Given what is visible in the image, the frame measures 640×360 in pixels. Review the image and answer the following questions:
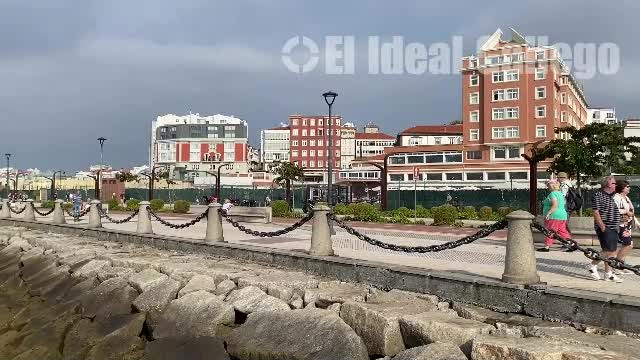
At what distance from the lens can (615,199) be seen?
9172 mm

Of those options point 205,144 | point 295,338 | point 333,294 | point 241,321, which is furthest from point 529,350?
point 205,144

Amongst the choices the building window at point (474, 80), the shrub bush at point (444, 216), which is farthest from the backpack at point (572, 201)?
the building window at point (474, 80)

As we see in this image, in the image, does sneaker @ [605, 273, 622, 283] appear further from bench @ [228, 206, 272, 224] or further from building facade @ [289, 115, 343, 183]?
building facade @ [289, 115, 343, 183]

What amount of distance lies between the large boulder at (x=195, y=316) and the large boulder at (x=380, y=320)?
2.15 m

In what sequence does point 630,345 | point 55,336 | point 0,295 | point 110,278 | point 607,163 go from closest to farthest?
point 630,345
point 55,336
point 110,278
point 0,295
point 607,163

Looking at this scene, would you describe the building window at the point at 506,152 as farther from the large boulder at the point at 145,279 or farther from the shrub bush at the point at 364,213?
the large boulder at the point at 145,279

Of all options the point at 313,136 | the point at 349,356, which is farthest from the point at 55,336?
the point at 313,136

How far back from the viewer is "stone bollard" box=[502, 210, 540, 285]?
7523mm

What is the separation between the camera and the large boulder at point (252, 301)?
9031mm

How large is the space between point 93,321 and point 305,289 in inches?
155

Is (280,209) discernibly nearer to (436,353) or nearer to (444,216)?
(444,216)

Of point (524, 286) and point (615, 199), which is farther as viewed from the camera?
point (615, 199)

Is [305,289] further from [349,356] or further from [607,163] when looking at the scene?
[607,163]

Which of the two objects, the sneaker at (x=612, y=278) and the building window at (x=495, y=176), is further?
the building window at (x=495, y=176)
